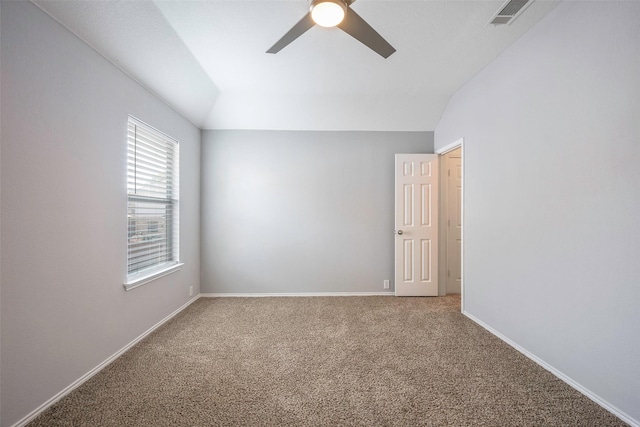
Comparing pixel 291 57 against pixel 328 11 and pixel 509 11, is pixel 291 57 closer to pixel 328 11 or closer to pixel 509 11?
pixel 328 11

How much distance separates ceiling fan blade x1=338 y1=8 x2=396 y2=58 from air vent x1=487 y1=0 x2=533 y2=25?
95 cm

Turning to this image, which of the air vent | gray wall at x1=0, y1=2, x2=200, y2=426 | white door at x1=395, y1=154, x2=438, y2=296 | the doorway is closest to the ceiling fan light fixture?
the air vent

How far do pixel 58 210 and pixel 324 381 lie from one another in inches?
83.0

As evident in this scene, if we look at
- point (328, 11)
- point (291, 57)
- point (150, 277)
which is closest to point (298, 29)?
point (328, 11)

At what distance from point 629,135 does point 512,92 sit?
41.2 inches

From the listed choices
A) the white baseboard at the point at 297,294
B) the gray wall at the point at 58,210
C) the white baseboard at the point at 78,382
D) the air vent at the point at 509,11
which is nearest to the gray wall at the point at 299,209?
the white baseboard at the point at 297,294

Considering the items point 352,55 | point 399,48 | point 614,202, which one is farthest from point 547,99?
point 352,55

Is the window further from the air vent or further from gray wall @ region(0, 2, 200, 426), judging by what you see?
the air vent

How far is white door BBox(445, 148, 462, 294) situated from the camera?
3.85 meters

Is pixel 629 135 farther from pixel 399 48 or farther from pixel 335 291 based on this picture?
pixel 335 291

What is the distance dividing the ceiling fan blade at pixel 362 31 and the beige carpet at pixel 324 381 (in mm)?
2275

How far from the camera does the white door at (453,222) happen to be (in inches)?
151

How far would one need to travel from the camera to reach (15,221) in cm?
142

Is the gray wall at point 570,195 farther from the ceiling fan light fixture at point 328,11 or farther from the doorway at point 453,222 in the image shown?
the ceiling fan light fixture at point 328,11
